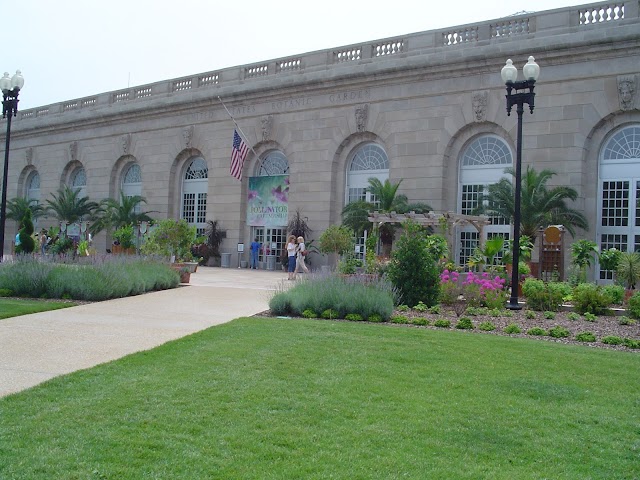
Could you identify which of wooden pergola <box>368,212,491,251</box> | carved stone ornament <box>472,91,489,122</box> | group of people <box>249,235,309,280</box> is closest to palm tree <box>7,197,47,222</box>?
group of people <box>249,235,309,280</box>

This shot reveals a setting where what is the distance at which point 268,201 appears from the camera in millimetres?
33688

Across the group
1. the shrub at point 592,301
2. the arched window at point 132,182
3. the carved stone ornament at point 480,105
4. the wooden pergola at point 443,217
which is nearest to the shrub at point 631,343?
the shrub at point 592,301

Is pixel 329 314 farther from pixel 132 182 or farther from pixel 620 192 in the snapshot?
pixel 132 182

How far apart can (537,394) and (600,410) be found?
2.31 feet

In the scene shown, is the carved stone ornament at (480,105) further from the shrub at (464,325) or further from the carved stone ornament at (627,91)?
the shrub at (464,325)

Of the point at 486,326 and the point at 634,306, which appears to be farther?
the point at 634,306

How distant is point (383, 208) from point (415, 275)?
12236 mm

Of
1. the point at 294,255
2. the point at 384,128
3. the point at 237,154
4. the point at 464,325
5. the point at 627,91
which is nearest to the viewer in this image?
the point at 464,325

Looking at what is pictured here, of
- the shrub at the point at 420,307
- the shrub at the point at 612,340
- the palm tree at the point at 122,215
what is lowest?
the shrub at the point at 612,340

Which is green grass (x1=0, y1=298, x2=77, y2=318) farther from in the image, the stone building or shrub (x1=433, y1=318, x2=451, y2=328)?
the stone building

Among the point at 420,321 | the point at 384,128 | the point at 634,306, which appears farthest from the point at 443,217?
the point at 420,321

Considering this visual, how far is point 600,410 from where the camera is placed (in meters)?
6.77

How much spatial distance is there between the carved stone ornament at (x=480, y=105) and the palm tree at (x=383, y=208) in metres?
4.06

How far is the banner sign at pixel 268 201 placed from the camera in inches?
1302
